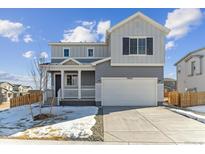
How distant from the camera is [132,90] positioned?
19.4 metres

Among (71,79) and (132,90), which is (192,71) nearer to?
(132,90)

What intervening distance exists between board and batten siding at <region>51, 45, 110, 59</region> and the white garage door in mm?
4461

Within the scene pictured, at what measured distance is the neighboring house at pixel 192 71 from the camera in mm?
22906

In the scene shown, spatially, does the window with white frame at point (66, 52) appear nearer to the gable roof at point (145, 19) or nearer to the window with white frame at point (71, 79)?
the window with white frame at point (71, 79)

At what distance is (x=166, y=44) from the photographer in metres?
19.5

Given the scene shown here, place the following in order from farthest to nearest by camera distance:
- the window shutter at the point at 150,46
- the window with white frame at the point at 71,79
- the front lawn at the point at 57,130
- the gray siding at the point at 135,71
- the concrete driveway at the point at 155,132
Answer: the window with white frame at the point at 71,79 < the gray siding at the point at 135,71 < the window shutter at the point at 150,46 < the front lawn at the point at 57,130 < the concrete driveway at the point at 155,132

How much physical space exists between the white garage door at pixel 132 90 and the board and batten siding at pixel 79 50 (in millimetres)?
4461

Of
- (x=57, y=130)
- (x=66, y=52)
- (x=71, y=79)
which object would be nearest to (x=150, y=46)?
(x=71, y=79)

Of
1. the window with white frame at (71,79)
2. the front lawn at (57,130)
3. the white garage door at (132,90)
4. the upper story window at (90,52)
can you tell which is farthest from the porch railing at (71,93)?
the front lawn at (57,130)

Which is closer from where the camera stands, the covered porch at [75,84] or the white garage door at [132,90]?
the white garage door at [132,90]

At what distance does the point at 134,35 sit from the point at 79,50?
243 inches
